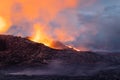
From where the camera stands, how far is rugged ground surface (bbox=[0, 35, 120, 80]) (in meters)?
57.2

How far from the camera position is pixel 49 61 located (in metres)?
65.2

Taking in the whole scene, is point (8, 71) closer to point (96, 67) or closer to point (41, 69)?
point (41, 69)

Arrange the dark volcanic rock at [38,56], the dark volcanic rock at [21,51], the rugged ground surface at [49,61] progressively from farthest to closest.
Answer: the dark volcanic rock at [21,51], the dark volcanic rock at [38,56], the rugged ground surface at [49,61]

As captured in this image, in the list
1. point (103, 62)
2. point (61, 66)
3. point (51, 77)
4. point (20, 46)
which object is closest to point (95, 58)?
point (103, 62)

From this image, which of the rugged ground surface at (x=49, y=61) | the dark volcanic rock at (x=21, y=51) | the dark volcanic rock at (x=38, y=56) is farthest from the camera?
the dark volcanic rock at (x=21, y=51)

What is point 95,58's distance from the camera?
6762cm

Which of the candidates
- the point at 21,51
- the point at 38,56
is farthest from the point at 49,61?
the point at 21,51

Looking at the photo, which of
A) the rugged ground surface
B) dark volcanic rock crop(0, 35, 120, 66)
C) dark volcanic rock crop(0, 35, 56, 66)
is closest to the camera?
the rugged ground surface

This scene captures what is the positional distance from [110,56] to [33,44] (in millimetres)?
11791

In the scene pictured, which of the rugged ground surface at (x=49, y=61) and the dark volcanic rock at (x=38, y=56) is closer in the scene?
the rugged ground surface at (x=49, y=61)

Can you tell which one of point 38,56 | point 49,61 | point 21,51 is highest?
point 21,51

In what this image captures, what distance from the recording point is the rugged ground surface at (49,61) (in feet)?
188

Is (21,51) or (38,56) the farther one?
(21,51)

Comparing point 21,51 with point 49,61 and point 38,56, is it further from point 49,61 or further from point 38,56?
point 49,61
